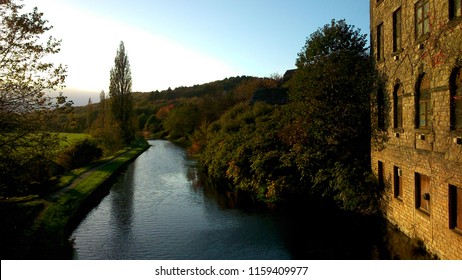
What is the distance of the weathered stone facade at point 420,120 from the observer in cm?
1088

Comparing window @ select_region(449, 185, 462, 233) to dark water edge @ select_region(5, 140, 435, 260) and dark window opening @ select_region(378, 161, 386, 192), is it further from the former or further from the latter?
dark window opening @ select_region(378, 161, 386, 192)

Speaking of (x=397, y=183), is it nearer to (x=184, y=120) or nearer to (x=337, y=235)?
(x=337, y=235)

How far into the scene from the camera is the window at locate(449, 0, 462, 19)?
10.5m

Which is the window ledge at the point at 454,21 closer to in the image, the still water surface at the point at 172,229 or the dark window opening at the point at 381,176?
the dark window opening at the point at 381,176

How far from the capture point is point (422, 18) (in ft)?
41.8

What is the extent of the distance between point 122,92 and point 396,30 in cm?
4620

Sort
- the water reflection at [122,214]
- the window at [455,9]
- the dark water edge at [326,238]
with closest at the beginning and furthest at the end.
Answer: the window at [455,9] → the dark water edge at [326,238] → the water reflection at [122,214]

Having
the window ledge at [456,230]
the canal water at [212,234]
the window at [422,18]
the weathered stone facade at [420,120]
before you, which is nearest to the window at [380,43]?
the weathered stone facade at [420,120]

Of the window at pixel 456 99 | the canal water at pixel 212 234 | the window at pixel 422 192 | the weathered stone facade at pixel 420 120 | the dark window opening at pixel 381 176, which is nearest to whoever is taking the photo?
the window at pixel 456 99

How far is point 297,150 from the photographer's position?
20.5m

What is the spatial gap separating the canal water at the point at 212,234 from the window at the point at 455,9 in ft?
24.0

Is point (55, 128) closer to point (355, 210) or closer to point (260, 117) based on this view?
point (355, 210)

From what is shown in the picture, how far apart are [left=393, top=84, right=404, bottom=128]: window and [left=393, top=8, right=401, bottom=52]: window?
1561 millimetres
